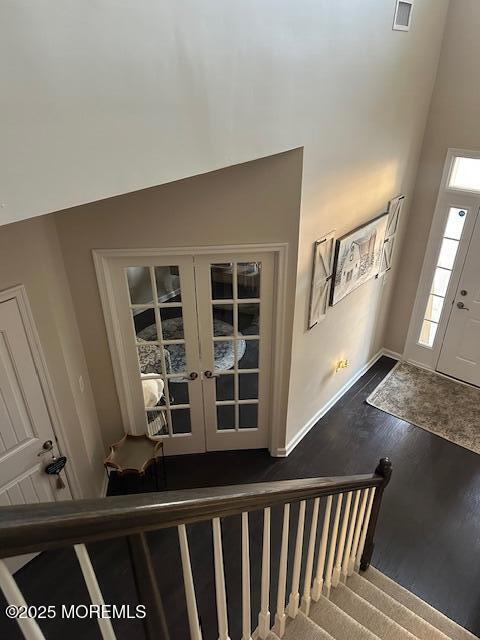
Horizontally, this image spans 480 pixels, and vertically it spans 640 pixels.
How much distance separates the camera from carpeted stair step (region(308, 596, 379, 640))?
212 centimetres

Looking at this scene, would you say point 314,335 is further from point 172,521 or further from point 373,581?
point 172,521

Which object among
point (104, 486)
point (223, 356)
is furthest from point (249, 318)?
point (104, 486)

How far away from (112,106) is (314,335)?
279 cm

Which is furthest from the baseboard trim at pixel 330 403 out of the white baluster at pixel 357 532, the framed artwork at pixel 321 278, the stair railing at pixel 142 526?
the stair railing at pixel 142 526

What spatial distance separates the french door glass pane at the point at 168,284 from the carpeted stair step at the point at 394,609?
2.27m

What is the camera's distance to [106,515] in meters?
0.78

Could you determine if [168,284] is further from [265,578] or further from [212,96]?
[265,578]

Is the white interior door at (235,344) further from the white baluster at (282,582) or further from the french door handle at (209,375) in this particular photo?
the white baluster at (282,582)

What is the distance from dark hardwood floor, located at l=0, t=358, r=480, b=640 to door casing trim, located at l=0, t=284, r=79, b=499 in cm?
56

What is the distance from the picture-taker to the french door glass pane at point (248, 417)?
421 centimetres

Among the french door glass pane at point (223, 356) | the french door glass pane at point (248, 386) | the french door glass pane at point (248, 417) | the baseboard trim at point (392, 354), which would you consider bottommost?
the baseboard trim at point (392, 354)

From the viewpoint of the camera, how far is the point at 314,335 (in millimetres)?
4008

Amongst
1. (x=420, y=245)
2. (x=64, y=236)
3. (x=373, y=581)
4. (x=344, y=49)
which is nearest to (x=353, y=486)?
(x=373, y=581)

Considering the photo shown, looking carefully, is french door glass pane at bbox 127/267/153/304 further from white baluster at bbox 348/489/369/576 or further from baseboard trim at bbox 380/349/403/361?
baseboard trim at bbox 380/349/403/361
